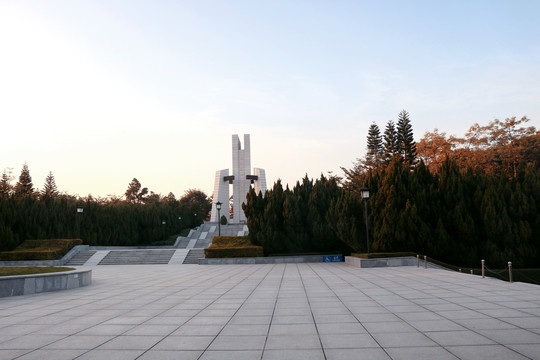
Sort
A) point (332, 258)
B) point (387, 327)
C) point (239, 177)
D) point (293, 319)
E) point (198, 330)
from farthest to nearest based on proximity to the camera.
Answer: point (239, 177) → point (332, 258) → point (293, 319) → point (198, 330) → point (387, 327)

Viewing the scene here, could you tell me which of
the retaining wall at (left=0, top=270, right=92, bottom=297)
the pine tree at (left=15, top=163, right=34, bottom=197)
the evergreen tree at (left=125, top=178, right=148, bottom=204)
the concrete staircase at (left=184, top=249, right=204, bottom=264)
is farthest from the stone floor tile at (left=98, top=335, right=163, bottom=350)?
the evergreen tree at (left=125, top=178, right=148, bottom=204)

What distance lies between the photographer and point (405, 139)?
5456 cm

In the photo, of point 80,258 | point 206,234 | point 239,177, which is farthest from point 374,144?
point 80,258

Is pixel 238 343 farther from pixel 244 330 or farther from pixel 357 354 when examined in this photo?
pixel 357 354

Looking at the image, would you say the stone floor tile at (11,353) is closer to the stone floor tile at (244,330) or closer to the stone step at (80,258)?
the stone floor tile at (244,330)

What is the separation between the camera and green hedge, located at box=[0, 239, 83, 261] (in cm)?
2556

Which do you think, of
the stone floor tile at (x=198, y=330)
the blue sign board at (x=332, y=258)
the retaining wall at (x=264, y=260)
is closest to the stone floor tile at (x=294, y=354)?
the stone floor tile at (x=198, y=330)

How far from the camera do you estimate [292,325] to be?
6.55 metres

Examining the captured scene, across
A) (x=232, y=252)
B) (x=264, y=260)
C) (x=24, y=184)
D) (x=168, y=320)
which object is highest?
(x=24, y=184)

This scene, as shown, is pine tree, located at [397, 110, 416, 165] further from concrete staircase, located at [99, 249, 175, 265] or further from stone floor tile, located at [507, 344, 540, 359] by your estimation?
stone floor tile, located at [507, 344, 540, 359]

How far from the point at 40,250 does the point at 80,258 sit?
8.81 feet

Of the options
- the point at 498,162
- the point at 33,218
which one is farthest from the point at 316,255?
the point at 498,162

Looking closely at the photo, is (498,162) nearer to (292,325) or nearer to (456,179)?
(456,179)

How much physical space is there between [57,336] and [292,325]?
3915 millimetres
